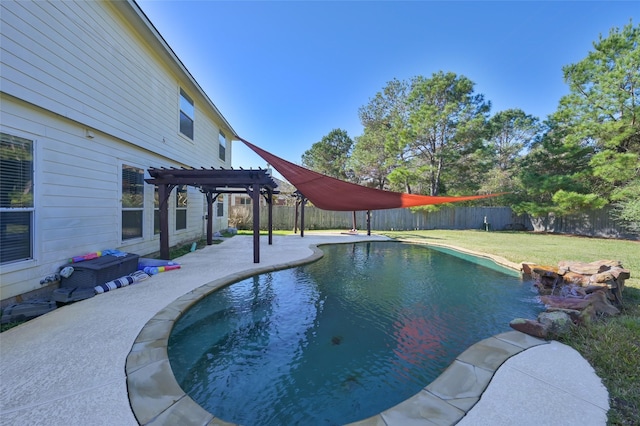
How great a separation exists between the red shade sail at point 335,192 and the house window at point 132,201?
2467 millimetres

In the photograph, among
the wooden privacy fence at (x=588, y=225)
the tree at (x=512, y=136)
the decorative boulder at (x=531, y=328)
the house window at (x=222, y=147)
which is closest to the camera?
the decorative boulder at (x=531, y=328)

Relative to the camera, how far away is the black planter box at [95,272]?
3.43m

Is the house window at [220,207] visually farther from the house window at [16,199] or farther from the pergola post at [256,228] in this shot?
the house window at [16,199]

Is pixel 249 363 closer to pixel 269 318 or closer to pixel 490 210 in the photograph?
pixel 269 318

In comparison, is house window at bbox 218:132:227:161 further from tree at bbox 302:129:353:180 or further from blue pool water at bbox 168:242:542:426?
tree at bbox 302:129:353:180

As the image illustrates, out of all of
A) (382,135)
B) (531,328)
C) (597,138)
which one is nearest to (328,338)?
(531,328)

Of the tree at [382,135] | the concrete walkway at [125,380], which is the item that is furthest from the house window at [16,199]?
the tree at [382,135]

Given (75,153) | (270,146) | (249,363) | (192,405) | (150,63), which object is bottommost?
(249,363)

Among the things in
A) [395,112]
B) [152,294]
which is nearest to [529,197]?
[395,112]

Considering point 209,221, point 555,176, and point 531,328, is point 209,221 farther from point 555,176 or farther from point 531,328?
point 555,176

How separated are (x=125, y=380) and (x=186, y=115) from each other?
7.15 m

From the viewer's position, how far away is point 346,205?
4879 mm

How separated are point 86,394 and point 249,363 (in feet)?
3.63

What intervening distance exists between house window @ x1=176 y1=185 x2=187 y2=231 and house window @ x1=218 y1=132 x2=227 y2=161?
3.47 metres
